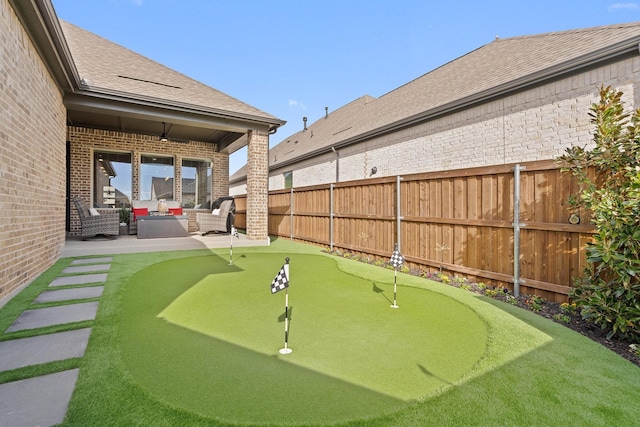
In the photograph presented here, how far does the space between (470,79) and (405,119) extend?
1.94 metres

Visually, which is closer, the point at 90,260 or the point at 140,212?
the point at 90,260

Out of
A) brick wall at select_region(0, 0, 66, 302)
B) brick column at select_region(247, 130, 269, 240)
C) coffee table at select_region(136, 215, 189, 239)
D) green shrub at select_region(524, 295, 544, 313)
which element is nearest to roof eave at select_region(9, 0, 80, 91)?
brick wall at select_region(0, 0, 66, 302)

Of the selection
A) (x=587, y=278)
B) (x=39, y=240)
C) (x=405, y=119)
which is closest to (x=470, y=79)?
(x=405, y=119)

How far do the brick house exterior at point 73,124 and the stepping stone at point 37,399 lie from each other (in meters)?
2.43

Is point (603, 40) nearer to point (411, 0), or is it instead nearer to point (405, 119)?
point (405, 119)

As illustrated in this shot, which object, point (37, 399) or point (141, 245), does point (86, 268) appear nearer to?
Result: point (141, 245)

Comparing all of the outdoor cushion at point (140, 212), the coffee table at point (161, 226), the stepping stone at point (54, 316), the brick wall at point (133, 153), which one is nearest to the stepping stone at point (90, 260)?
the coffee table at point (161, 226)

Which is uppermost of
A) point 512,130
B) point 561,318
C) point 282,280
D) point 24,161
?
point 512,130

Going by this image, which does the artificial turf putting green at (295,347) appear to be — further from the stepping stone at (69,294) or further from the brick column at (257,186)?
the brick column at (257,186)

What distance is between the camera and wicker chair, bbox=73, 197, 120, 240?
8117 millimetres

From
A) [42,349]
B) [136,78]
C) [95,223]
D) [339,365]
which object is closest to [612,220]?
[339,365]

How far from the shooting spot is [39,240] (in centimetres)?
496

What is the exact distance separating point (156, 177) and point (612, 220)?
13.0 metres

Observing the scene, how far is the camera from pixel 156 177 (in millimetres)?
11898
